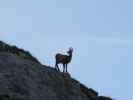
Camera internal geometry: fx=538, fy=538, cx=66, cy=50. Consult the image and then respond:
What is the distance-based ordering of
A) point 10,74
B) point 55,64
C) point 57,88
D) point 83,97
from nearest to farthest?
point 10,74
point 57,88
point 83,97
point 55,64

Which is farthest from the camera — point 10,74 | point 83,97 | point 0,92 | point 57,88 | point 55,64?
point 55,64

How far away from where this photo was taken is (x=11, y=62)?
37.3 meters

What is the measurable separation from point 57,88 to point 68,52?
23.2 feet

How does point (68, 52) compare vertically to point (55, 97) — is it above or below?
above

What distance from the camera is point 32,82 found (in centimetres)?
3625

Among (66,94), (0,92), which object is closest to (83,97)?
(66,94)

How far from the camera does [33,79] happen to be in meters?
36.8

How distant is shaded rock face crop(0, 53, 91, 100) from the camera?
34013 millimetres

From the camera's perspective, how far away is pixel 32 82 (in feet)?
119

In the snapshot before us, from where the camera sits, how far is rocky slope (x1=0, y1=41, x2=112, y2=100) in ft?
112

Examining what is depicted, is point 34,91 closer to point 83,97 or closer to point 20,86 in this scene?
point 20,86

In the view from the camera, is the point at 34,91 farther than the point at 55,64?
No

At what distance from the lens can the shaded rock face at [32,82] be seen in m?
34.0

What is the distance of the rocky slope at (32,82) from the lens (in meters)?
34.0
